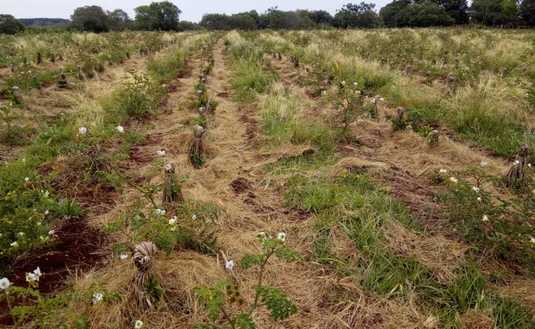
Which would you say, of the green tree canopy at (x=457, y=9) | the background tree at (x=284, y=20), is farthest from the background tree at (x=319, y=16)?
the green tree canopy at (x=457, y=9)

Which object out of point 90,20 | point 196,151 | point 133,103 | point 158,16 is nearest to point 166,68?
point 133,103

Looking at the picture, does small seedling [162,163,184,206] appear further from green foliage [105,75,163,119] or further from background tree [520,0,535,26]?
background tree [520,0,535,26]

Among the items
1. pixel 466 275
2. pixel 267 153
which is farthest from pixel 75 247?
pixel 466 275

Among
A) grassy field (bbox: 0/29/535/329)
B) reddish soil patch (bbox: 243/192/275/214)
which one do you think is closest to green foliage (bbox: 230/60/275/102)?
grassy field (bbox: 0/29/535/329)

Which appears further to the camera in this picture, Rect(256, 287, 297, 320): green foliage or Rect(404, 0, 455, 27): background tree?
Rect(404, 0, 455, 27): background tree

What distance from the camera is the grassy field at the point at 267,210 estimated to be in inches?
77.0

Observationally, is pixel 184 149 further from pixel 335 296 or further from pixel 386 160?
pixel 335 296

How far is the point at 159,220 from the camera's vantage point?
7.80 ft

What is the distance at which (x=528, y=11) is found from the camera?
32656mm

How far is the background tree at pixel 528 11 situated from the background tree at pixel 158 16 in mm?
37119

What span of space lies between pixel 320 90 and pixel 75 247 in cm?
534

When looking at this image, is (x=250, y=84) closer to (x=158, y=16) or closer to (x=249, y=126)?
(x=249, y=126)

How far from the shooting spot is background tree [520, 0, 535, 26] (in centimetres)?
3222

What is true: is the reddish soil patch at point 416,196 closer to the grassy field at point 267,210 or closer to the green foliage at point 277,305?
the grassy field at point 267,210
